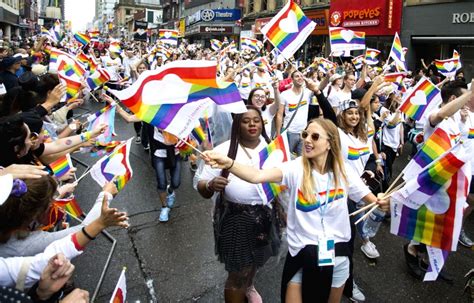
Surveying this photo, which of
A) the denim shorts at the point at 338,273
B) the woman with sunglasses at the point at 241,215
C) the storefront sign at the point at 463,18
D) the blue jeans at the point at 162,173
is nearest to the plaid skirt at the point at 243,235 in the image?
the woman with sunglasses at the point at 241,215

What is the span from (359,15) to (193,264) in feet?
70.4

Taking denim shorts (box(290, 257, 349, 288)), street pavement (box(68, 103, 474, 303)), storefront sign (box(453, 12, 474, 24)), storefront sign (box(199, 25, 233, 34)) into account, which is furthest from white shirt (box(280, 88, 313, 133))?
storefront sign (box(199, 25, 233, 34))

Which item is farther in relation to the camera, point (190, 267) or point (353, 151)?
point (190, 267)

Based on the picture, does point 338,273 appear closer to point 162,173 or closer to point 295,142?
point 162,173

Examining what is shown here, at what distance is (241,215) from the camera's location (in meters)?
3.09

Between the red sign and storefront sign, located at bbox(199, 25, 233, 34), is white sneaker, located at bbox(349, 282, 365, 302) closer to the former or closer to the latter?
the red sign

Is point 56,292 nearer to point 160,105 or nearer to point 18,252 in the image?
point 18,252

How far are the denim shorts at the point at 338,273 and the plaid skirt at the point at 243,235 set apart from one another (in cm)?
47

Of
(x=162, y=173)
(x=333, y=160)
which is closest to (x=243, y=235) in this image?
(x=333, y=160)

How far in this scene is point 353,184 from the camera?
2.93 m

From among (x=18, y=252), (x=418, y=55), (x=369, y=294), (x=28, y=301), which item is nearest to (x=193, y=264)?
(x=369, y=294)

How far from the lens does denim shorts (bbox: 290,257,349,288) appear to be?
2711 mm

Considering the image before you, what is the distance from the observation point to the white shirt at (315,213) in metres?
2.69

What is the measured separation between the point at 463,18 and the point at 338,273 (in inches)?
695
